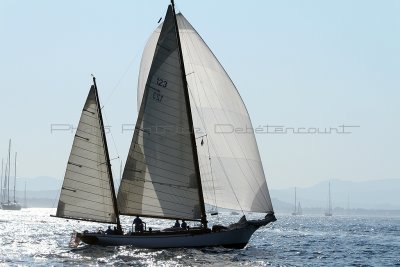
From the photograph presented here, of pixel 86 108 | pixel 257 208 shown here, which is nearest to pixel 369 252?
Answer: pixel 257 208

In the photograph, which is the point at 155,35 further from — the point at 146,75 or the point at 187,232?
the point at 187,232

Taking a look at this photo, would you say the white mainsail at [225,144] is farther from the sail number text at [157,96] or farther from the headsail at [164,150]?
the sail number text at [157,96]

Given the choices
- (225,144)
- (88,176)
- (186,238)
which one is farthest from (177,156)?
(88,176)

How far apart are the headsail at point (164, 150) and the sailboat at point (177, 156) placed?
0.22 ft

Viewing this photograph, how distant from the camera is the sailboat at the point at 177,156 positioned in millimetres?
49938

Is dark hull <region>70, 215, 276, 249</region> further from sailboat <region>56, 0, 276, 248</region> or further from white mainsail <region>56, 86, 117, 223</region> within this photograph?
white mainsail <region>56, 86, 117, 223</region>

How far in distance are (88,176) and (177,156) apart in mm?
6402

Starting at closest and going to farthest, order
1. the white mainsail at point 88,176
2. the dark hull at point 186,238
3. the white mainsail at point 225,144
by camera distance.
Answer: the white mainsail at point 225,144 → the dark hull at point 186,238 → the white mainsail at point 88,176

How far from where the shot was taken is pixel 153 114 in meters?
51.0

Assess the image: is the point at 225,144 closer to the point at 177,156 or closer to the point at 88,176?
the point at 177,156

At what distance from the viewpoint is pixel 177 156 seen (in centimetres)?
5116

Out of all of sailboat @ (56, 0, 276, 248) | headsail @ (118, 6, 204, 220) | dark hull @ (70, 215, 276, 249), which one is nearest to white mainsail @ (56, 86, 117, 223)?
sailboat @ (56, 0, 276, 248)

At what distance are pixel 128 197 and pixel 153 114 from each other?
597 cm

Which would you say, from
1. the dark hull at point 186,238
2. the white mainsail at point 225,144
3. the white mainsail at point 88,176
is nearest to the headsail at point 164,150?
the white mainsail at point 225,144
